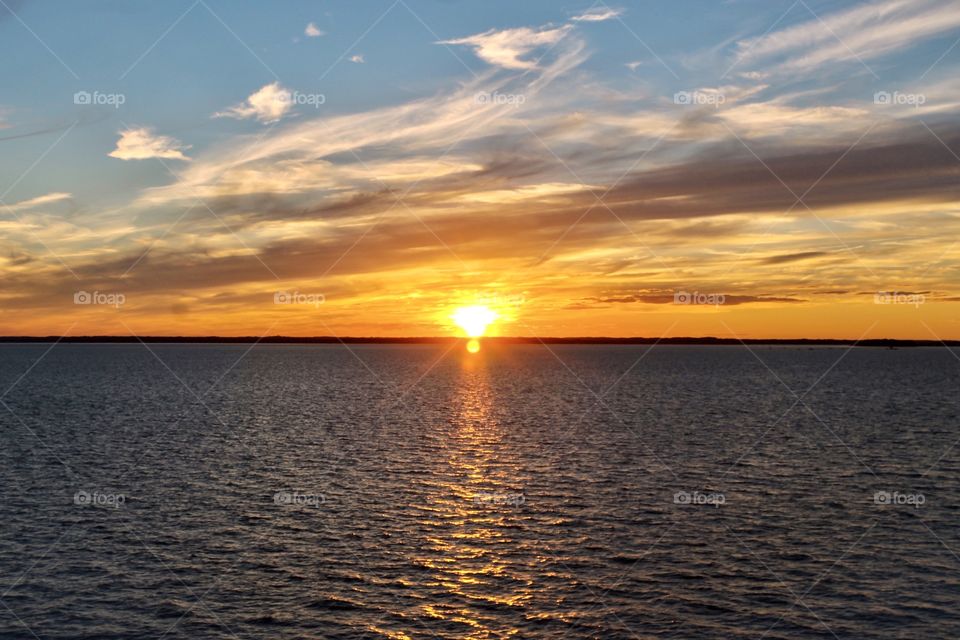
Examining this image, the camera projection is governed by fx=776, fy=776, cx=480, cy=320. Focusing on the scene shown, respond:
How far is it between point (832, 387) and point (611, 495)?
134860 millimetres

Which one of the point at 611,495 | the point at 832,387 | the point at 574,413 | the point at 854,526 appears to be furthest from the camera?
the point at 832,387

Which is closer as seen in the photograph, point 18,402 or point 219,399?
point 18,402

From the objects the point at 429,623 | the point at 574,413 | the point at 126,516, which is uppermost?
the point at 574,413

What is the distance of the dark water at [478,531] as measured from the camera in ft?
111

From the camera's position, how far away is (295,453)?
73.1 m

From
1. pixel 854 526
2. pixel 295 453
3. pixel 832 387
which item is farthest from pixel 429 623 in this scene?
pixel 832 387

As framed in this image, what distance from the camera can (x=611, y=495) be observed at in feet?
179

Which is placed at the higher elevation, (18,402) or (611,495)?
(18,402)

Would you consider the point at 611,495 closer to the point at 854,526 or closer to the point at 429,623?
the point at 854,526

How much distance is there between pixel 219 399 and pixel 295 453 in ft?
232

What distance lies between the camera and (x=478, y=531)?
45.8 meters

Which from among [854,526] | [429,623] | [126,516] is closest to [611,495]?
[854,526]

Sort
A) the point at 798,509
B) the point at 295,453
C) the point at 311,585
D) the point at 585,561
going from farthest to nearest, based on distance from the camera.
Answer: the point at 295,453 < the point at 798,509 < the point at 585,561 < the point at 311,585

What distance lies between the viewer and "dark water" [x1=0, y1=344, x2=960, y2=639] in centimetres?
3372
